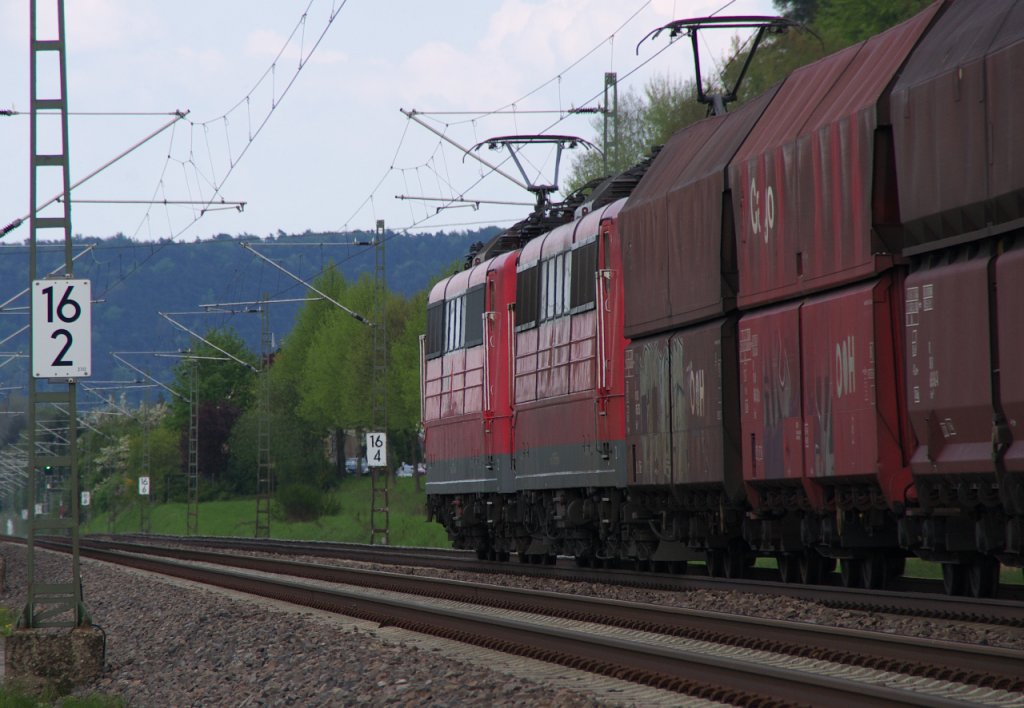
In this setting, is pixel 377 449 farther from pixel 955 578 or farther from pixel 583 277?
pixel 955 578

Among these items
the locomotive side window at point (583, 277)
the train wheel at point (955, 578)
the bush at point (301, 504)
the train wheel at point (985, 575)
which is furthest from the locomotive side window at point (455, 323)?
the bush at point (301, 504)

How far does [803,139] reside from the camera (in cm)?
1510

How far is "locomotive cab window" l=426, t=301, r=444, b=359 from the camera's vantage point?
30.0m

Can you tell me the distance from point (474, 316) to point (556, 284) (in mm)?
4649

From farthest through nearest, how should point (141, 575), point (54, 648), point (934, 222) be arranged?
point (141, 575), point (54, 648), point (934, 222)

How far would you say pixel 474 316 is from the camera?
27344 mm

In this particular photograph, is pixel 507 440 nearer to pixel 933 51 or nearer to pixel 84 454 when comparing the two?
pixel 933 51

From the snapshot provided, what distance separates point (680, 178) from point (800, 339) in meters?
4.26

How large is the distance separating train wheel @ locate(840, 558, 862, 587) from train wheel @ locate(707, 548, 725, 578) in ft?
9.87

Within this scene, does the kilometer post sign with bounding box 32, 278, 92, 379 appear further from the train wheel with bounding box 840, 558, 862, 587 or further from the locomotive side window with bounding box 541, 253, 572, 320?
the locomotive side window with bounding box 541, 253, 572, 320

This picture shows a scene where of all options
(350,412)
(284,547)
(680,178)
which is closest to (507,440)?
(680,178)

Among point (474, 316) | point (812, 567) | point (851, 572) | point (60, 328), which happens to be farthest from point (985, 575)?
point (474, 316)

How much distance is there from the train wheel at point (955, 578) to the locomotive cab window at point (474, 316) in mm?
13207

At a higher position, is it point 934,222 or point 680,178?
point 680,178
